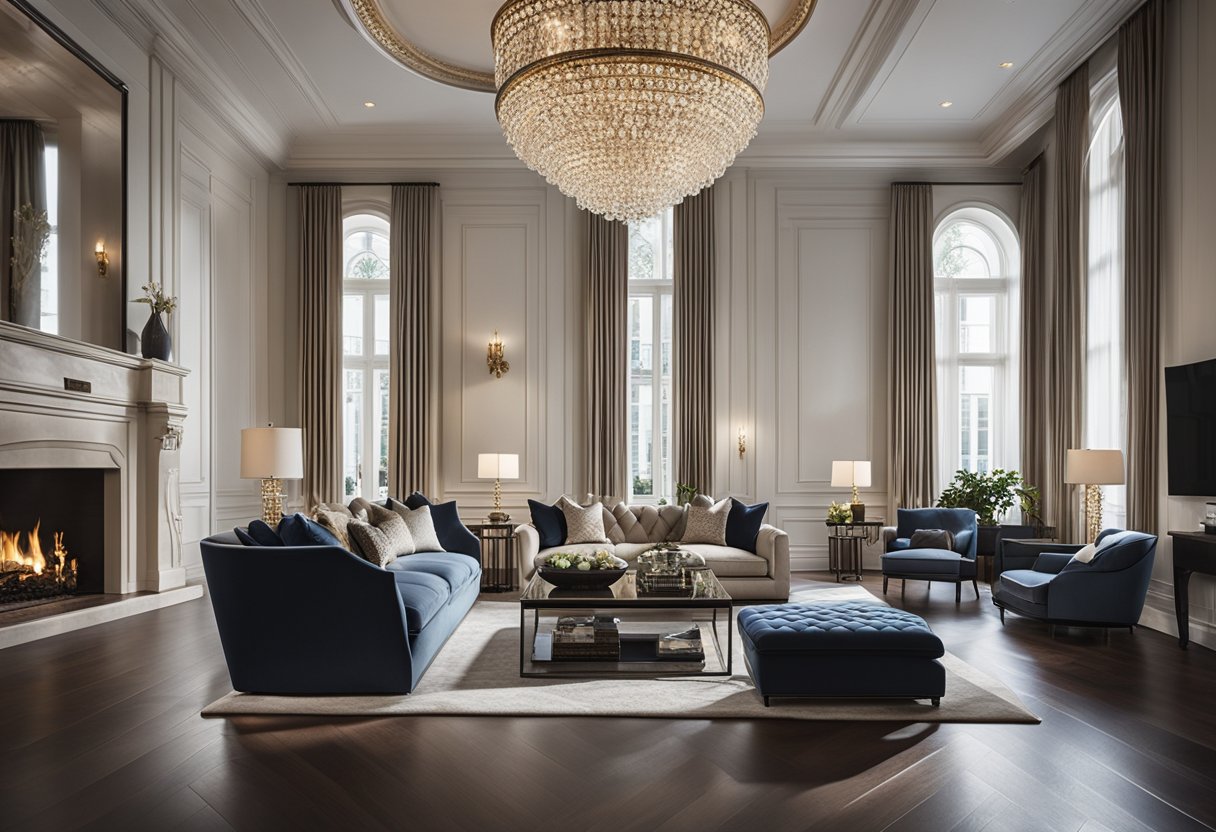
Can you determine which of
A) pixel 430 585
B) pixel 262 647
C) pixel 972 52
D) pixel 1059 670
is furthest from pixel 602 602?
pixel 972 52

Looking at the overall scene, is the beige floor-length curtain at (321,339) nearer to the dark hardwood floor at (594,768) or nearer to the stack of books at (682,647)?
the dark hardwood floor at (594,768)

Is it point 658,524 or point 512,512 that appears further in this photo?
point 512,512

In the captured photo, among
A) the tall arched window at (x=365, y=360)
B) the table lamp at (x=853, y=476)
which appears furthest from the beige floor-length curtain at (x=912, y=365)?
the tall arched window at (x=365, y=360)

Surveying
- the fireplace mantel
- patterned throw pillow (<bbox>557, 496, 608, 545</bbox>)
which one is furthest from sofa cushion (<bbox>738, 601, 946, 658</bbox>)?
the fireplace mantel

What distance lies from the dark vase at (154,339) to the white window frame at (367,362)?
2722 millimetres

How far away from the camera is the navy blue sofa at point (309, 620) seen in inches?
154

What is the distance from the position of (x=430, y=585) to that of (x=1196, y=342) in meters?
5.11

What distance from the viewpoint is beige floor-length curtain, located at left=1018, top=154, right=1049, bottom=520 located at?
838 cm

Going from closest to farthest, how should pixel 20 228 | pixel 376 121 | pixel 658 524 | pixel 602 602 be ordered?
pixel 602 602 < pixel 20 228 < pixel 658 524 < pixel 376 121

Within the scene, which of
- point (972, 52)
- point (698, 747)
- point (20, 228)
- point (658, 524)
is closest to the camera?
point (698, 747)

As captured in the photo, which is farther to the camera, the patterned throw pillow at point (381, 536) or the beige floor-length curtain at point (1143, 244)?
the beige floor-length curtain at point (1143, 244)

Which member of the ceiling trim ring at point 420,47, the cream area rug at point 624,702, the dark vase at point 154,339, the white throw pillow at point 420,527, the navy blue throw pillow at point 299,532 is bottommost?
the cream area rug at point 624,702

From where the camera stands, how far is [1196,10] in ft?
18.0

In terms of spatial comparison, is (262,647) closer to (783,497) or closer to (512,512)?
(512,512)
